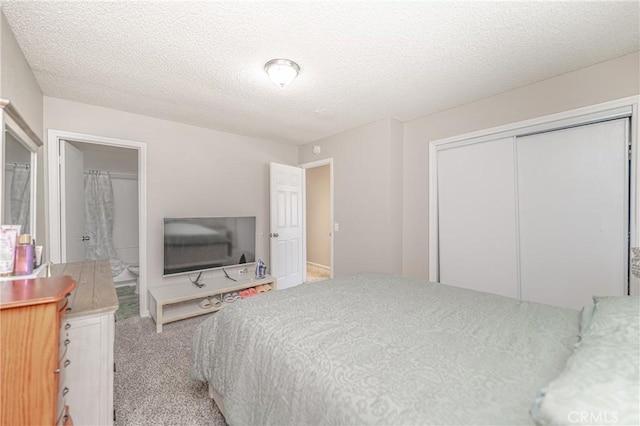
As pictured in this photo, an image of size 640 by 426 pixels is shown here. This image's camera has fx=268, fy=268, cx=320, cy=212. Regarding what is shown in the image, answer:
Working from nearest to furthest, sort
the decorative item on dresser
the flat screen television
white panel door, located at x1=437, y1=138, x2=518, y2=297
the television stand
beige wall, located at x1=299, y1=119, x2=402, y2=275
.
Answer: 1. the decorative item on dresser
2. white panel door, located at x1=437, y1=138, x2=518, y2=297
3. the television stand
4. the flat screen television
5. beige wall, located at x1=299, y1=119, x2=402, y2=275

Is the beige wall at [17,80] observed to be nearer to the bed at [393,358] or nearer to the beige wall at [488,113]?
the bed at [393,358]

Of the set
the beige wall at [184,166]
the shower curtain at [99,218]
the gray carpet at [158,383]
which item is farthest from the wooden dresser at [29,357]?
the shower curtain at [99,218]

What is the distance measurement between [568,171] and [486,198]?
660 mm

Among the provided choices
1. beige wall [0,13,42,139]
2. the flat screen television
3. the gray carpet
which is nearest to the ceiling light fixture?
beige wall [0,13,42,139]

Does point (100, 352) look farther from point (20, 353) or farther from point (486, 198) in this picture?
point (486, 198)

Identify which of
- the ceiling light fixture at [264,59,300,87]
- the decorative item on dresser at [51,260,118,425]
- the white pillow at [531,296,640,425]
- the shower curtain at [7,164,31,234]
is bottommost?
the decorative item on dresser at [51,260,118,425]

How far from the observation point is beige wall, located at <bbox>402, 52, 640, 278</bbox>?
2.07m

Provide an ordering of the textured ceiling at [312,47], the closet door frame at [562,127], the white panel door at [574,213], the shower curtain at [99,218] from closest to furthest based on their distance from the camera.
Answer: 1. the textured ceiling at [312,47]
2. the closet door frame at [562,127]
3. the white panel door at [574,213]
4. the shower curtain at [99,218]

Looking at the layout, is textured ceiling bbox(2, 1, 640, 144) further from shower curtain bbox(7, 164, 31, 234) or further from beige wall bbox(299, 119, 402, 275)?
shower curtain bbox(7, 164, 31, 234)

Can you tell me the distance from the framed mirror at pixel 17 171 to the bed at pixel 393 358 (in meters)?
1.42

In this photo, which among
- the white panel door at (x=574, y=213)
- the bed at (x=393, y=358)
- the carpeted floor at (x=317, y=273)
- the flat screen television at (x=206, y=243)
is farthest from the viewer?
the carpeted floor at (x=317, y=273)

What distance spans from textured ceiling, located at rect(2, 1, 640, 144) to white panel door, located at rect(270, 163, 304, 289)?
4.75ft

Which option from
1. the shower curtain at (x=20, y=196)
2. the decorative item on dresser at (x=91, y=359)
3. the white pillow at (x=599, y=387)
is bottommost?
the decorative item on dresser at (x=91, y=359)

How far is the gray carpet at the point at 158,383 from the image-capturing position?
5.34 ft
